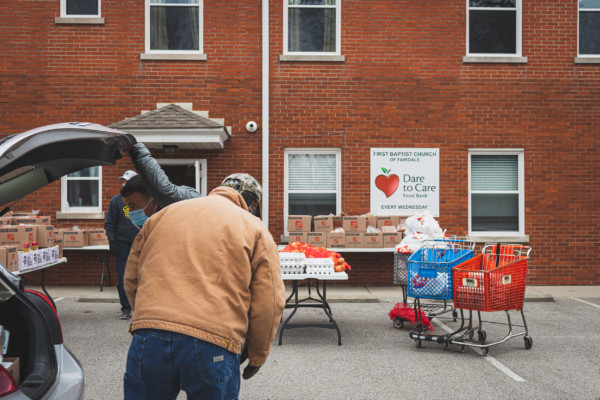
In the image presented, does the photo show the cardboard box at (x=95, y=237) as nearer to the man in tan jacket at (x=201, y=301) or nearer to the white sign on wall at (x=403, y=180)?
the white sign on wall at (x=403, y=180)

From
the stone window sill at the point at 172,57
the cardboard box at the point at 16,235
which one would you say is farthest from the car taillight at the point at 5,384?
the stone window sill at the point at 172,57

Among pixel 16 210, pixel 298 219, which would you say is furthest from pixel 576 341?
pixel 16 210

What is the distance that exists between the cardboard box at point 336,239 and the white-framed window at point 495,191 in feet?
9.78

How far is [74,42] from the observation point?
11039mm

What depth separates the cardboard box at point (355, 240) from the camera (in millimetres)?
10570

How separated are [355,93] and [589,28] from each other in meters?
5.47

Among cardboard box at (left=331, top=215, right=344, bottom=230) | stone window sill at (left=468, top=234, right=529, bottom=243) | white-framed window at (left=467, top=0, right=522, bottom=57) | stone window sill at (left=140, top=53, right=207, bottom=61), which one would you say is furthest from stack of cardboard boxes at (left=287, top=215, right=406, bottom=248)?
white-framed window at (left=467, top=0, right=522, bottom=57)

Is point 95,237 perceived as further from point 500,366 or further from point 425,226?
point 500,366

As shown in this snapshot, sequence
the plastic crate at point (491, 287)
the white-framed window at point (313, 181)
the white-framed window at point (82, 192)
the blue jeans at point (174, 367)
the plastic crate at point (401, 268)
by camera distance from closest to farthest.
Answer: the blue jeans at point (174, 367) → the plastic crate at point (491, 287) → the plastic crate at point (401, 268) → the white-framed window at point (82, 192) → the white-framed window at point (313, 181)

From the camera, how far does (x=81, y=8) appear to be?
11219 millimetres

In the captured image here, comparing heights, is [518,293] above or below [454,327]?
above

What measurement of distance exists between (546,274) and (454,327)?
15.3 ft

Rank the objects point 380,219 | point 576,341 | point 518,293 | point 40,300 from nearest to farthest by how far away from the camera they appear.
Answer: point 40,300 < point 518,293 < point 576,341 < point 380,219

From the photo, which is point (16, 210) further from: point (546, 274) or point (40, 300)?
point (546, 274)
